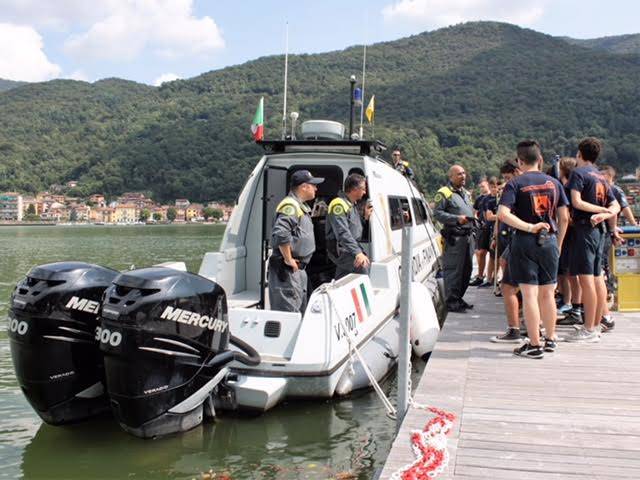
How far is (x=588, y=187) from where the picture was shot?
572 cm

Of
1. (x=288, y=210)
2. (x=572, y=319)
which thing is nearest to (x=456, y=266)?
(x=572, y=319)

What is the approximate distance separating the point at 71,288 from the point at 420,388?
8.21 feet

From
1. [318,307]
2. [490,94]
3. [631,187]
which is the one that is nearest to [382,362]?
[318,307]

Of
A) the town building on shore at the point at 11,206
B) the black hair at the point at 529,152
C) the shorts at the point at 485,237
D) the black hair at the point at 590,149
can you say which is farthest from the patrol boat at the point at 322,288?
the town building on shore at the point at 11,206

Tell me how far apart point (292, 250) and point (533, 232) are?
1.99 m

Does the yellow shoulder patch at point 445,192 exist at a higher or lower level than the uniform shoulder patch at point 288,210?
higher

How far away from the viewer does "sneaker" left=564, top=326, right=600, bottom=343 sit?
5734 millimetres

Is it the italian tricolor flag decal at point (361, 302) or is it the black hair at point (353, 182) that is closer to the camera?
the italian tricolor flag decal at point (361, 302)

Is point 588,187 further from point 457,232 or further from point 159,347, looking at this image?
point 159,347

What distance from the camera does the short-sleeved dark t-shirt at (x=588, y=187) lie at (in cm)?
571

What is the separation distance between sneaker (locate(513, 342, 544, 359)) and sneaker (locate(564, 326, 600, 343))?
72 cm

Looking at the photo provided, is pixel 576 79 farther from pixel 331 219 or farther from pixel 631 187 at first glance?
pixel 331 219

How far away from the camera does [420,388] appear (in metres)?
4.39

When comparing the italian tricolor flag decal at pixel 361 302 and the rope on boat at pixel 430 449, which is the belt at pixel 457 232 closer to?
the italian tricolor flag decal at pixel 361 302
